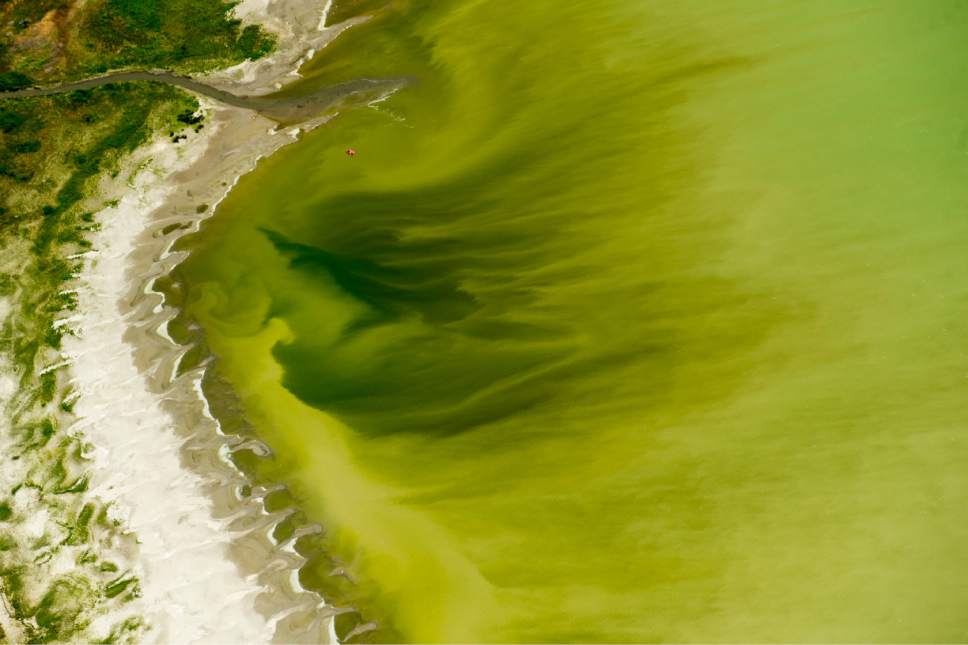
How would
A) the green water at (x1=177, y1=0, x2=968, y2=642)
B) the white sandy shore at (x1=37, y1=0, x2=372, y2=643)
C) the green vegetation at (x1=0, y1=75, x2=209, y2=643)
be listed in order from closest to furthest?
the green water at (x1=177, y1=0, x2=968, y2=642), the white sandy shore at (x1=37, y1=0, x2=372, y2=643), the green vegetation at (x1=0, y1=75, x2=209, y2=643)

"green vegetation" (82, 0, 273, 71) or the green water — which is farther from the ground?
"green vegetation" (82, 0, 273, 71)

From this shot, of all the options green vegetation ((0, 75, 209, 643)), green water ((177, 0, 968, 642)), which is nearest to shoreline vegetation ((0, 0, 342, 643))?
green vegetation ((0, 75, 209, 643))

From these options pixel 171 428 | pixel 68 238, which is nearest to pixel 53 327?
pixel 68 238

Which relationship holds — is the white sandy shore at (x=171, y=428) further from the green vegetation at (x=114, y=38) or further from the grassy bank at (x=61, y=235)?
the green vegetation at (x=114, y=38)

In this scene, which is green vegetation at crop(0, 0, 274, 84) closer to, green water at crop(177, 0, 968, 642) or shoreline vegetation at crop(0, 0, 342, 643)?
shoreline vegetation at crop(0, 0, 342, 643)

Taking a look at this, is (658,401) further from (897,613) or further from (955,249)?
(955,249)

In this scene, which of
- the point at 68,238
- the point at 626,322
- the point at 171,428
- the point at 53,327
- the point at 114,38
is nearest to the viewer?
the point at 626,322

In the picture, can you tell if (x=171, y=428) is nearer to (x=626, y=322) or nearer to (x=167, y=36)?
(x=626, y=322)
